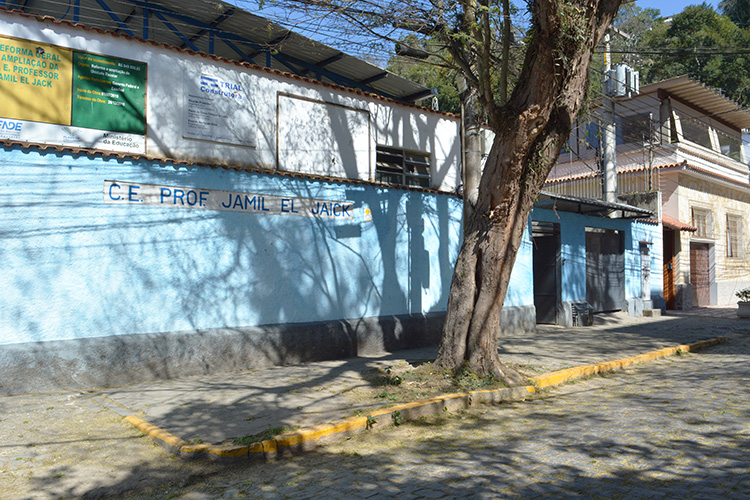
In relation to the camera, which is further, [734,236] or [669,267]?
[734,236]

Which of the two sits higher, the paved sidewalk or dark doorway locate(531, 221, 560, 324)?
dark doorway locate(531, 221, 560, 324)

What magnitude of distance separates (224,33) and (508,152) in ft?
24.1

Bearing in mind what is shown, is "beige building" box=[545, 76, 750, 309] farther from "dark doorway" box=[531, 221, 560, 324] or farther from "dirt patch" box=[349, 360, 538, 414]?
"dirt patch" box=[349, 360, 538, 414]

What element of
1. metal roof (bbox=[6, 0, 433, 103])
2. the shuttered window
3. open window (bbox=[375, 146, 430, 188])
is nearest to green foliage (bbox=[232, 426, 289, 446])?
open window (bbox=[375, 146, 430, 188])

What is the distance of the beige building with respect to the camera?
20.2 meters

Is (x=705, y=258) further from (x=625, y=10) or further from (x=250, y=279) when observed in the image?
(x=250, y=279)

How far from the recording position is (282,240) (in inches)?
358

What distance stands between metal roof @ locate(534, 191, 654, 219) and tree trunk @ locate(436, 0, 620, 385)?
17.6ft

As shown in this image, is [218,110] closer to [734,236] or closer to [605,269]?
[605,269]

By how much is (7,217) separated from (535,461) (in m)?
6.49

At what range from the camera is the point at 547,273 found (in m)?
14.6

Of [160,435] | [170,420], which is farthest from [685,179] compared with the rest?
[160,435]

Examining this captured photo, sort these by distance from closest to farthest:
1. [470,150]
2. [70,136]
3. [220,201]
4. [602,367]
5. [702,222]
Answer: [70,136] → [220,201] → [602,367] → [470,150] → [702,222]

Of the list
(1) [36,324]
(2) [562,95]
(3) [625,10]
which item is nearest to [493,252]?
(2) [562,95]
